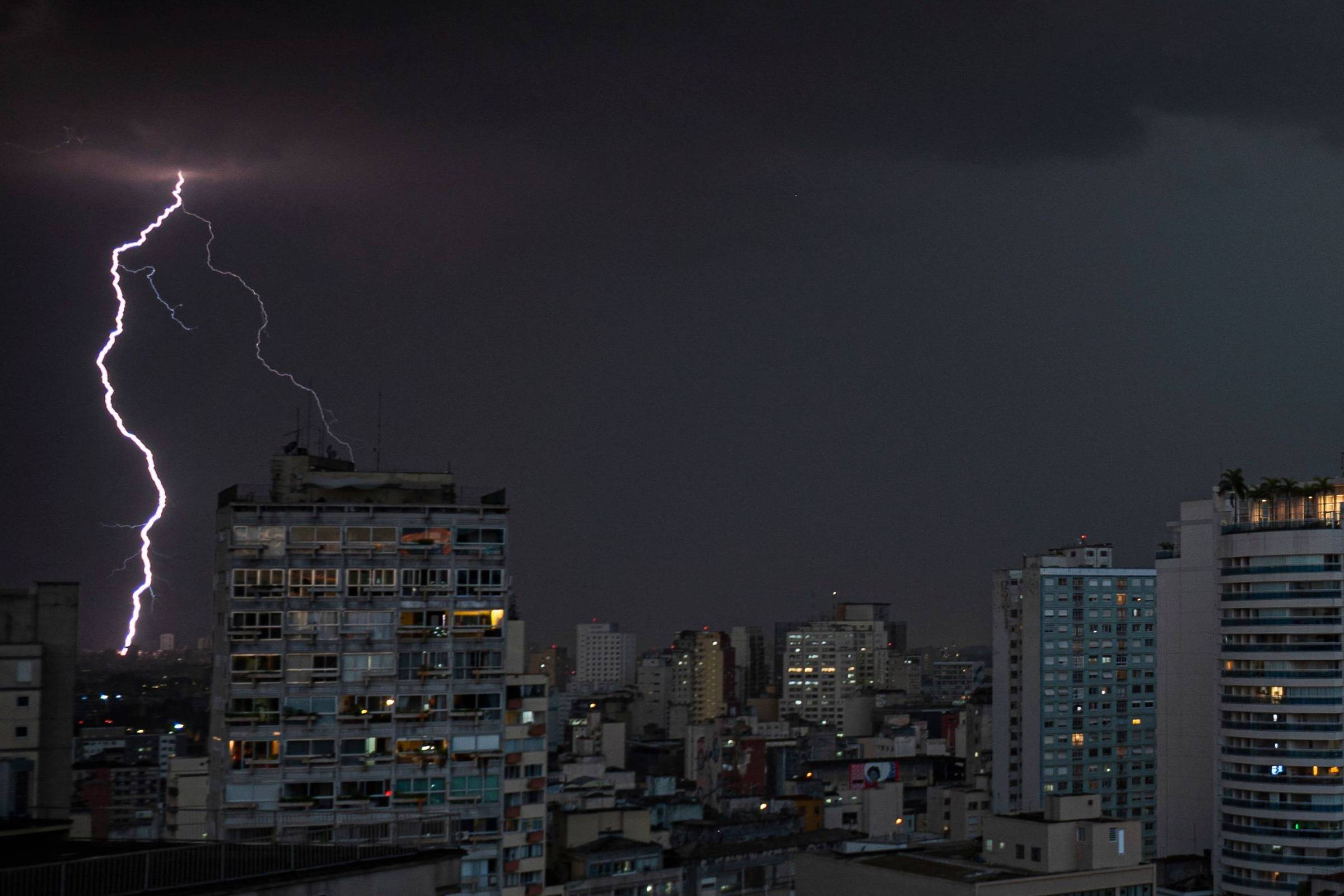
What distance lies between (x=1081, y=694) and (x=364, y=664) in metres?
71.5

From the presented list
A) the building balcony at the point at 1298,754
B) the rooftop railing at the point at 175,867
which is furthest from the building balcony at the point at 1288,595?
the rooftop railing at the point at 175,867

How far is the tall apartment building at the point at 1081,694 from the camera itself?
10375 cm

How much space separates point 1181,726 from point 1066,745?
24444 millimetres

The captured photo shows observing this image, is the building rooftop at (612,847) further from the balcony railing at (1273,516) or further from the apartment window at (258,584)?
the balcony railing at (1273,516)

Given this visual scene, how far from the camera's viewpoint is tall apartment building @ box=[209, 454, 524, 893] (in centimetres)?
4212

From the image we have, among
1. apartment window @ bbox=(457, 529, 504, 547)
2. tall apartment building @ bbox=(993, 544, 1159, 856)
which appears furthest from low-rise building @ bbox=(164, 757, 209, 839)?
tall apartment building @ bbox=(993, 544, 1159, 856)

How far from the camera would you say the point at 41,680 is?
3800cm

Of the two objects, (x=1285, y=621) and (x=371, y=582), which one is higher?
(x=371, y=582)

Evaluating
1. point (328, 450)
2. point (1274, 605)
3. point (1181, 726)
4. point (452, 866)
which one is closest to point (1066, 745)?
point (1181, 726)

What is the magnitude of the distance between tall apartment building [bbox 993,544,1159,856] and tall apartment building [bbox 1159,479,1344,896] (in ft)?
101

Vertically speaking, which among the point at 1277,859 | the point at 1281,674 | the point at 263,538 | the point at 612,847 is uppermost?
the point at 263,538

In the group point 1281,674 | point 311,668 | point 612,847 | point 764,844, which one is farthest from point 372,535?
point 1281,674

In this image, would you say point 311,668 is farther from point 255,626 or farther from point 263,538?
point 263,538

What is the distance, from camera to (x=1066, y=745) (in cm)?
10388
